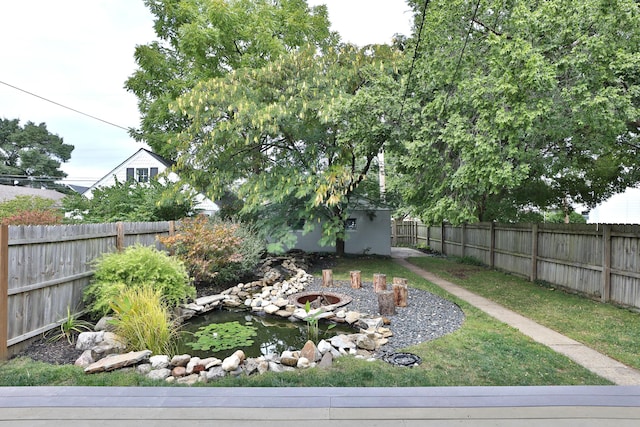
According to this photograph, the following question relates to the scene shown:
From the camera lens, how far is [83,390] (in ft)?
9.68

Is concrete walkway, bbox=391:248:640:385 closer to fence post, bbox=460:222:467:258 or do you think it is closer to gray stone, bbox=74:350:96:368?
gray stone, bbox=74:350:96:368

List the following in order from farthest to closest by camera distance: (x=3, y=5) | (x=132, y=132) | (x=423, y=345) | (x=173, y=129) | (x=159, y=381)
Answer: (x=132, y=132) < (x=173, y=129) < (x=3, y=5) < (x=423, y=345) < (x=159, y=381)

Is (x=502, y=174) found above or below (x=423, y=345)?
above

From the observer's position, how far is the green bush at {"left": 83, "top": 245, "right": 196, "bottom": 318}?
16.9ft

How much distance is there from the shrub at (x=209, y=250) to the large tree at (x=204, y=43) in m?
7.02

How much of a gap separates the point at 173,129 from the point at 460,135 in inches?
537

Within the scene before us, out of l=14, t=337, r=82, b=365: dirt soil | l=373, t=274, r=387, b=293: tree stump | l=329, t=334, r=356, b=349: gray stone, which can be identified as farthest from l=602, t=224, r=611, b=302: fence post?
l=14, t=337, r=82, b=365: dirt soil

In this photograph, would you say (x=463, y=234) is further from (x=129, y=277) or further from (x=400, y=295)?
(x=129, y=277)

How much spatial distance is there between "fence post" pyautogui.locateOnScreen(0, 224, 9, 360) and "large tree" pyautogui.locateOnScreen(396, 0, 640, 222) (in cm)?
596

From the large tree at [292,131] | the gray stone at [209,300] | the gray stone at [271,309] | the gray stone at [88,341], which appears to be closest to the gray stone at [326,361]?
the gray stone at [88,341]

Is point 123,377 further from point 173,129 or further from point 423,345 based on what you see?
point 173,129

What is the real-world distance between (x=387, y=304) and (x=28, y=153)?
120 ft

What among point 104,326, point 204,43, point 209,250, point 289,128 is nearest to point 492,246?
point 289,128

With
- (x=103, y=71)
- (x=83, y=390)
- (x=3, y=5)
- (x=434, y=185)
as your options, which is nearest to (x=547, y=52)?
(x=434, y=185)
